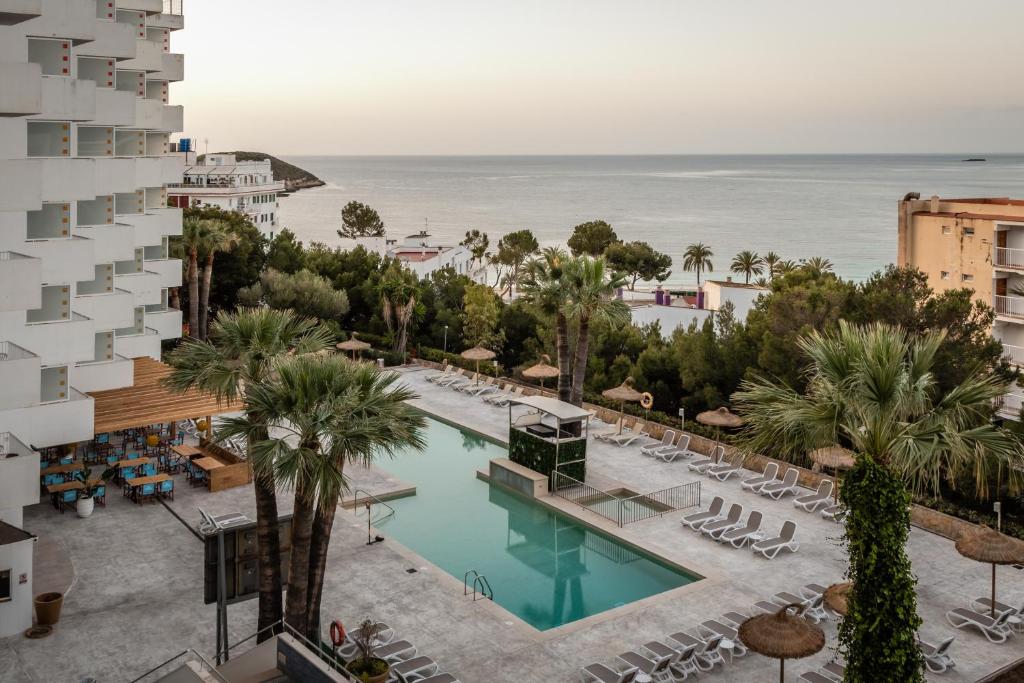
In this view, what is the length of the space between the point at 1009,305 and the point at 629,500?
23.2 metres

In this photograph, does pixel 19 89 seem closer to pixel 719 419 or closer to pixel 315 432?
pixel 315 432

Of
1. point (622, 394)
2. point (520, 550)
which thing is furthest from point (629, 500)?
point (622, 394)

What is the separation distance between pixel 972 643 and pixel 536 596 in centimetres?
802

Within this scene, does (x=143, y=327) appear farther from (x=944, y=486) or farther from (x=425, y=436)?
(x=944, y=486)

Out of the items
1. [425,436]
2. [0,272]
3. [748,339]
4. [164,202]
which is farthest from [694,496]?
[164,202]

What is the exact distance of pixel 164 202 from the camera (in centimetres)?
3161

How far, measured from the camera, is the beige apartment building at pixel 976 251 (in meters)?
38.4

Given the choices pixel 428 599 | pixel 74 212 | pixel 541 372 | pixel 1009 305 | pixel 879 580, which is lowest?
pixel 428 599

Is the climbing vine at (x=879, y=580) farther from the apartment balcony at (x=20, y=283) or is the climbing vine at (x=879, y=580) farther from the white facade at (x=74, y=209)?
the apartment balcony at (x=20, y=283)

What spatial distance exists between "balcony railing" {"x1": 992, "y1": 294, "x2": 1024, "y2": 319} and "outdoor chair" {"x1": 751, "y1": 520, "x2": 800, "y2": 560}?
873 inches

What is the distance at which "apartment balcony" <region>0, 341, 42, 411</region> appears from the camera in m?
17.8

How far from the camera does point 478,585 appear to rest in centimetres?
1953

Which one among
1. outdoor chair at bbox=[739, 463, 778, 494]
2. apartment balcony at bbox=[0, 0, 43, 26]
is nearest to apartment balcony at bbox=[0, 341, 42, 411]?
apartment balcony at bbox=[0, 0, 43, 26]

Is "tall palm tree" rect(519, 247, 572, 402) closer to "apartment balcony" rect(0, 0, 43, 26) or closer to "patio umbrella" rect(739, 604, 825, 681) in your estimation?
"patio umbrella" rect(739, 604, 825, 681)
